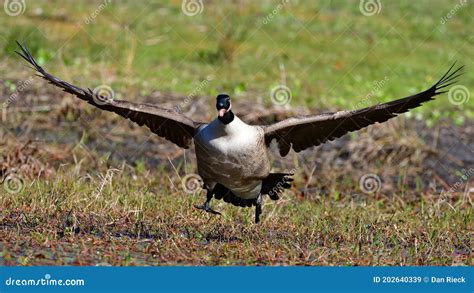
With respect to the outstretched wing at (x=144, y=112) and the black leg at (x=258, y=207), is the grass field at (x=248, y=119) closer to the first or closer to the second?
the black leg at (x=258, y=207)

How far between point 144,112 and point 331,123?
5.13 feet

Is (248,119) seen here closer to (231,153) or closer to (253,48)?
(231,153)

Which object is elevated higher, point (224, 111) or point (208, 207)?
point (224, 111)

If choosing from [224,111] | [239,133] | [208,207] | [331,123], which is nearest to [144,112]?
[224,111]

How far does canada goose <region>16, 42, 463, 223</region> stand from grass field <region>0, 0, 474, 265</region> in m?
0.27

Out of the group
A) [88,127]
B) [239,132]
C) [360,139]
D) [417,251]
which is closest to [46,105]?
[88,127]

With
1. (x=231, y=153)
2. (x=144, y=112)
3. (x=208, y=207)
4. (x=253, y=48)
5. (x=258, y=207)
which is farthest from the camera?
(x=253, y=48)

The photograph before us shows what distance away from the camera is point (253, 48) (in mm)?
17953

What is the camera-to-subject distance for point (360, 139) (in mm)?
12305

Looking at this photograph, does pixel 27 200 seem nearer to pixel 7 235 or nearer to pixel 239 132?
pixel 7 235

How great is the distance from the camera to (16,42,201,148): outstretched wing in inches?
303

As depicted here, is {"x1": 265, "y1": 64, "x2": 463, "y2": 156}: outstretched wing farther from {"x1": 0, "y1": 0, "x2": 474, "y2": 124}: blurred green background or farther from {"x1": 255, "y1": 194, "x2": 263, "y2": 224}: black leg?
{"x1": 0, "y1": 0, "x2": 474, "y2": 124}: blurred green background

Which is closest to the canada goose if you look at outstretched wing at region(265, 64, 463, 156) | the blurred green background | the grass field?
outstretched wing at region(265, 64, 463, 156)

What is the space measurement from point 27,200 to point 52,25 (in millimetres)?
10242
